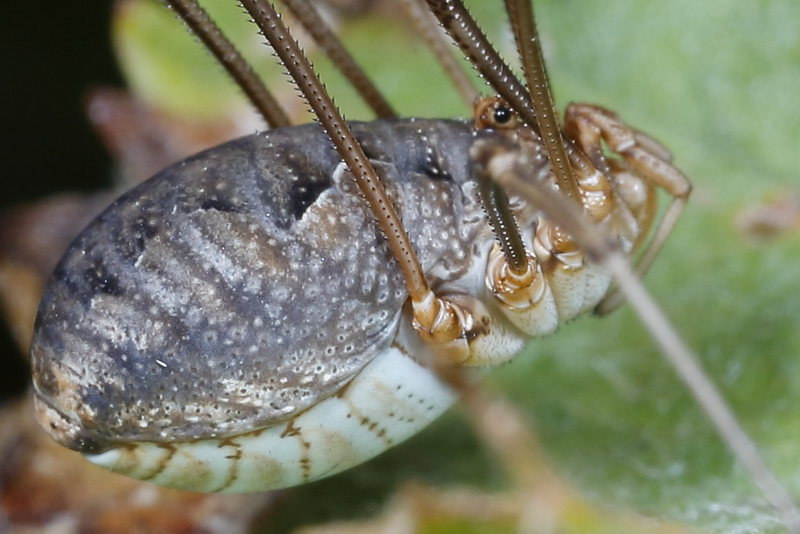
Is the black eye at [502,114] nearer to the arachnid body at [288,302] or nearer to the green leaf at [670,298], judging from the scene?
the arachnid body at [288,302]

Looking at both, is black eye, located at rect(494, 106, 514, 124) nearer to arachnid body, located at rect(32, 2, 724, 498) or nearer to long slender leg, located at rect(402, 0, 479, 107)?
arachnid body, located at rect(32, 2, 724, 498)

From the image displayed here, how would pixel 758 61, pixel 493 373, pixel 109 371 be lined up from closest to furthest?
pixel 109 371 < pixel 493 373 < pixel 758 61

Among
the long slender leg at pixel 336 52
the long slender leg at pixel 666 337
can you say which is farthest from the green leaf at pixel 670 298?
the long slender leg at pixel 336 52

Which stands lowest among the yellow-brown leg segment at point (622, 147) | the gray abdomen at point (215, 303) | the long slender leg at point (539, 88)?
the gray abdomen at point (215, 303)

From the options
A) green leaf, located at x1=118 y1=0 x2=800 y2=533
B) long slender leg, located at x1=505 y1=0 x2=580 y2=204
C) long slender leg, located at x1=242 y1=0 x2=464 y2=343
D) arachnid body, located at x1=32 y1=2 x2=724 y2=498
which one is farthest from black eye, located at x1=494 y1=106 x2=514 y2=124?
green leaf, located at x1=118 y1=0 x2=800 y2=533

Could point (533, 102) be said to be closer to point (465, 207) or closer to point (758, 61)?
point (465, 207)

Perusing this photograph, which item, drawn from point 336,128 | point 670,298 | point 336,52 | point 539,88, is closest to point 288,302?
point 336,128

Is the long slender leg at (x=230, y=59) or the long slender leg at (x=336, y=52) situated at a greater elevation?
the long slender leg at (x=336, y=52)

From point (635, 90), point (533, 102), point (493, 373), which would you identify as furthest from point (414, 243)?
point (635, 90)
